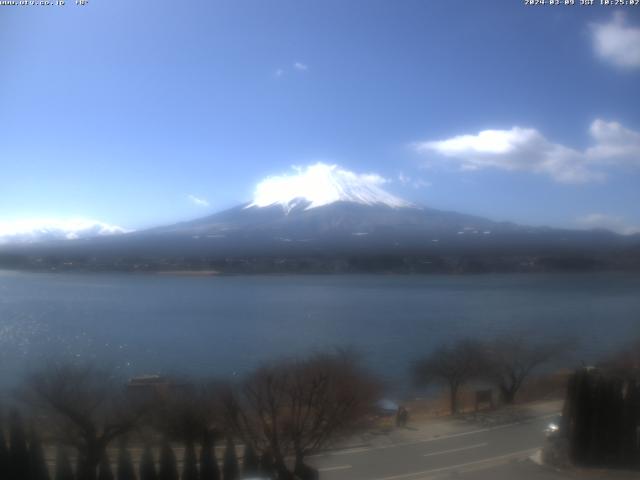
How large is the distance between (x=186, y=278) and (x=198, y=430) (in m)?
1.65

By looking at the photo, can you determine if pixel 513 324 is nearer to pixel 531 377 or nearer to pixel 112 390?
pixel 531 377

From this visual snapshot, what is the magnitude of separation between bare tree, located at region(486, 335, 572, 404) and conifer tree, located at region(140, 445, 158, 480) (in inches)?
82.4

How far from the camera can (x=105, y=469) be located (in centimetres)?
281

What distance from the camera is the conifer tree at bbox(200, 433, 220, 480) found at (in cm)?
285

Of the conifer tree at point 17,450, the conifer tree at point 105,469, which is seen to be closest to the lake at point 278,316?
the conifer tree at point 17,450

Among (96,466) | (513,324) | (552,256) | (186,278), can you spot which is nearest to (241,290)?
(186,278)

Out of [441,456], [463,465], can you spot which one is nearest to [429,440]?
[441,456]

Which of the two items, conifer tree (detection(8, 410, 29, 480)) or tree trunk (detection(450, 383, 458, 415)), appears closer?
conifer tree (detection(8, 410, 29, 480))

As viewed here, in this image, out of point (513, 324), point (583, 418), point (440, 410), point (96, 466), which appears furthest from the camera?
point (513, 324)

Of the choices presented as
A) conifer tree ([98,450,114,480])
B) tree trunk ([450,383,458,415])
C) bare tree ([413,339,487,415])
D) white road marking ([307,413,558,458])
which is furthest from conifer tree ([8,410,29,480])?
tree trunk ([450,383,458,415])

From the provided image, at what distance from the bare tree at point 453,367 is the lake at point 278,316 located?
87 millimetres

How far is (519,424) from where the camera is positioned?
3307 mm

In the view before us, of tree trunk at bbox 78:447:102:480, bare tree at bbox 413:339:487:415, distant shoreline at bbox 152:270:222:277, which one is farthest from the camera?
distant shoreline at bbox 152:270:222:277

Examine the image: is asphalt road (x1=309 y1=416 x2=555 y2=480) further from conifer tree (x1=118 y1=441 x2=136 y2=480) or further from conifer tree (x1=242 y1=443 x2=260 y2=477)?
conifer tree (x1=118 y1=441 x2=136 y2=480)
